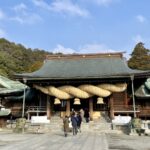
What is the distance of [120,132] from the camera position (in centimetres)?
2386

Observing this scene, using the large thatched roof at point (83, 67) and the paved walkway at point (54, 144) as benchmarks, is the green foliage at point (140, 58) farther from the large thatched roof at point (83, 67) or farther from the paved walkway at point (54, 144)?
the paved walkway at point (54, 144)

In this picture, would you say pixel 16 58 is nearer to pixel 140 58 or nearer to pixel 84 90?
pixel 140 58

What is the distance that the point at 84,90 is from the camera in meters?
27.5

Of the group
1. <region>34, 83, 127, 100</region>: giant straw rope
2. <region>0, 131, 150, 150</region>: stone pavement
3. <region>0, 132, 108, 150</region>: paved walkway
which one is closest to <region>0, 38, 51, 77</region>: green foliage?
<region>34, 83, 127, 100</region>: giant straw rope

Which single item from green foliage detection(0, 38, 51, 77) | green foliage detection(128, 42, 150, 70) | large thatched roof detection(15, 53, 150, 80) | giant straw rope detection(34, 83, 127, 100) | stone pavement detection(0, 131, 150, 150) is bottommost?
stone pavement detection(0, 131, 150, 150)

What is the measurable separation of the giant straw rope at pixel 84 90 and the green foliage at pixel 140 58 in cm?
3491

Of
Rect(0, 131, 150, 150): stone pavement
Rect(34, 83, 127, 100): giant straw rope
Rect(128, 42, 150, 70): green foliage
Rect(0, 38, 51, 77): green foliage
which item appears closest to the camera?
Rect(0, 131, 150, 150): stone pavement

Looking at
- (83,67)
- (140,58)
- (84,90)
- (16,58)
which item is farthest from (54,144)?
(16,58)

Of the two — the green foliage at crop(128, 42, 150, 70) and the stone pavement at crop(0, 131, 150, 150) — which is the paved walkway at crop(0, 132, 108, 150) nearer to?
the stone pavement at crop(0, 131, 150, 150)

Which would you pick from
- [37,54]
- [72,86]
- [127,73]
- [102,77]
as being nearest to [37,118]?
[72,86]

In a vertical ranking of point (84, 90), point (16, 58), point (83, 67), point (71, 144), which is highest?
point (16, 58)

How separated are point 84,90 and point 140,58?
3897cm

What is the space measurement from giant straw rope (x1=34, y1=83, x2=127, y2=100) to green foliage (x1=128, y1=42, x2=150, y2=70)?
1374 inches

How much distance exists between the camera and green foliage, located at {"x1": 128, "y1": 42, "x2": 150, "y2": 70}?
6228 centimetres
